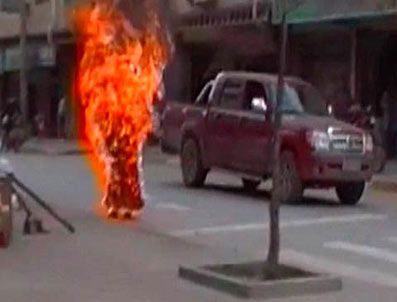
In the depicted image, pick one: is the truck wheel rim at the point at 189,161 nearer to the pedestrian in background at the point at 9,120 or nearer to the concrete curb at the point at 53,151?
the concrete curb at the point at 53,151

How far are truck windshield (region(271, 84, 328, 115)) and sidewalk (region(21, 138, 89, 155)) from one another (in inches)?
742

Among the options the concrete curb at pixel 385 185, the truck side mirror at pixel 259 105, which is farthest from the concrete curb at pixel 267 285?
the concrete curb at pixel 385 185

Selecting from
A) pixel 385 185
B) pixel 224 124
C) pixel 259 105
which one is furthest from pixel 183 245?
pixel 385 185

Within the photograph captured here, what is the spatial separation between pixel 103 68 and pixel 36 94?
134ft

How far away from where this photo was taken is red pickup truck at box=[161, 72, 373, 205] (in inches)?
814

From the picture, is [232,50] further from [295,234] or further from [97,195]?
[295,234]

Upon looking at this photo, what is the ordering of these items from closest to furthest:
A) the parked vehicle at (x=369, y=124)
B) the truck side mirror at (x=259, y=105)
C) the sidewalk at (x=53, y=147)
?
the truck side mirror at (x=259, y=105), the parked vehicle at (x=369, y=124), the sidewalk at (x=53, y=147)

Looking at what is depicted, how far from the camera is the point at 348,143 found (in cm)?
2086

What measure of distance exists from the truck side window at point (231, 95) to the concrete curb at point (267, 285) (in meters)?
10.8

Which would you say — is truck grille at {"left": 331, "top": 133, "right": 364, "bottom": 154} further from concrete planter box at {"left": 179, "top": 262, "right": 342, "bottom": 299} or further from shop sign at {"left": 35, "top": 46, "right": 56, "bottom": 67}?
shop sign at {"left": 35, "top": 46, "right": 56, "bottom": 67}

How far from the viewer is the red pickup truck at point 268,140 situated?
2069 cm

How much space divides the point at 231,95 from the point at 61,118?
29.8 meters

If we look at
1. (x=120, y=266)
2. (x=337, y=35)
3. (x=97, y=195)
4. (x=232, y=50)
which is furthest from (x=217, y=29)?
(x=120, y=266)

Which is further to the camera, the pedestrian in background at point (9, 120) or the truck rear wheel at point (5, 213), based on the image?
the pedestrian in background at point (9, 120)
